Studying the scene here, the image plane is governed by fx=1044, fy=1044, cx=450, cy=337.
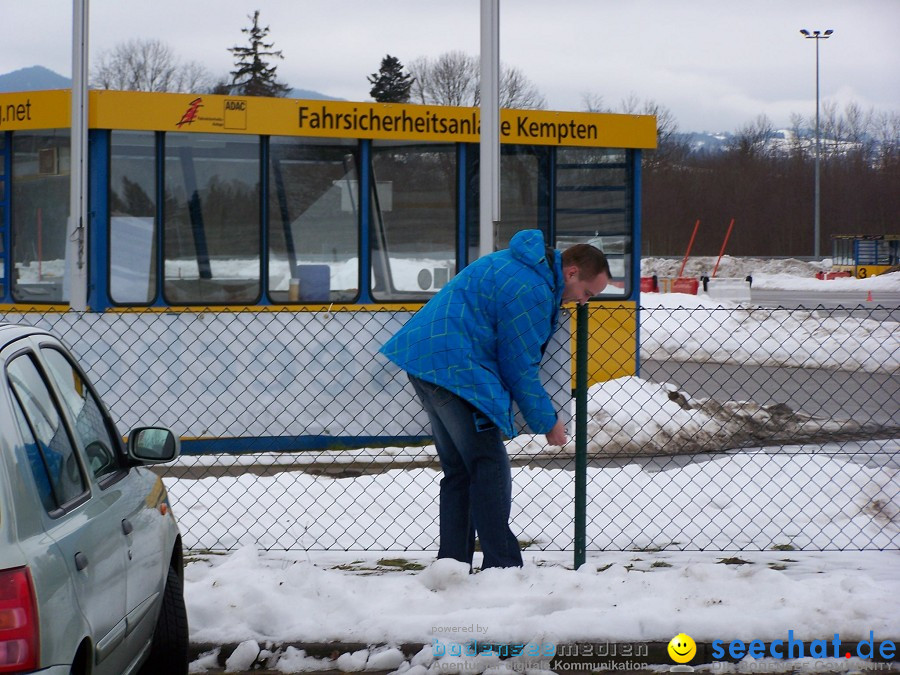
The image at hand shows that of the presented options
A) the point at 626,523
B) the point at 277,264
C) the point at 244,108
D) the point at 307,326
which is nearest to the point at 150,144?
the point at 244,108

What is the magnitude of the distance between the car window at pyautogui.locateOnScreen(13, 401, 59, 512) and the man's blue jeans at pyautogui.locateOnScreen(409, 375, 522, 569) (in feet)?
7.16

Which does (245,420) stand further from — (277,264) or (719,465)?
(719,465)

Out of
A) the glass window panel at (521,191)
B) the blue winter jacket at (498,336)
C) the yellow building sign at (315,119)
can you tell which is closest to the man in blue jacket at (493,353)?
the blue winter jacket at (498,336)

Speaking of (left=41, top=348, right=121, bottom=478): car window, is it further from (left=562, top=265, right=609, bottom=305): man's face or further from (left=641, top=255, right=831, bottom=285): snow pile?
(left=641, top=255, right=831, bottom=285): snow pile

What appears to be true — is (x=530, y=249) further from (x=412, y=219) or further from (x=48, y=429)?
(x=412, y=219)

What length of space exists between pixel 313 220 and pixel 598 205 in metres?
3.06

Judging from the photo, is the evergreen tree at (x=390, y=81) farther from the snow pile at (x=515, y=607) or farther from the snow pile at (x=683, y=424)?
the snow pile at (x=515, y=607)

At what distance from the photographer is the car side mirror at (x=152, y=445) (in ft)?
12.1

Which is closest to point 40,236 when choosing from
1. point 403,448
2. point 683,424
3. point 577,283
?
point 403,448

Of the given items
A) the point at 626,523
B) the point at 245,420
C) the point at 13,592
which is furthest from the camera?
the point at 245,420

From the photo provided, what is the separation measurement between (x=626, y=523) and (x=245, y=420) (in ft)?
12.8

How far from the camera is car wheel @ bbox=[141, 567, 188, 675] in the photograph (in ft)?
12.3

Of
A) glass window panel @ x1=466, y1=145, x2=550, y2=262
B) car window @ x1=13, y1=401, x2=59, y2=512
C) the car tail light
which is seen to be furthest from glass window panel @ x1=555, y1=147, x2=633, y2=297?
the car tail light

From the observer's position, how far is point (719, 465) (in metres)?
7.87
